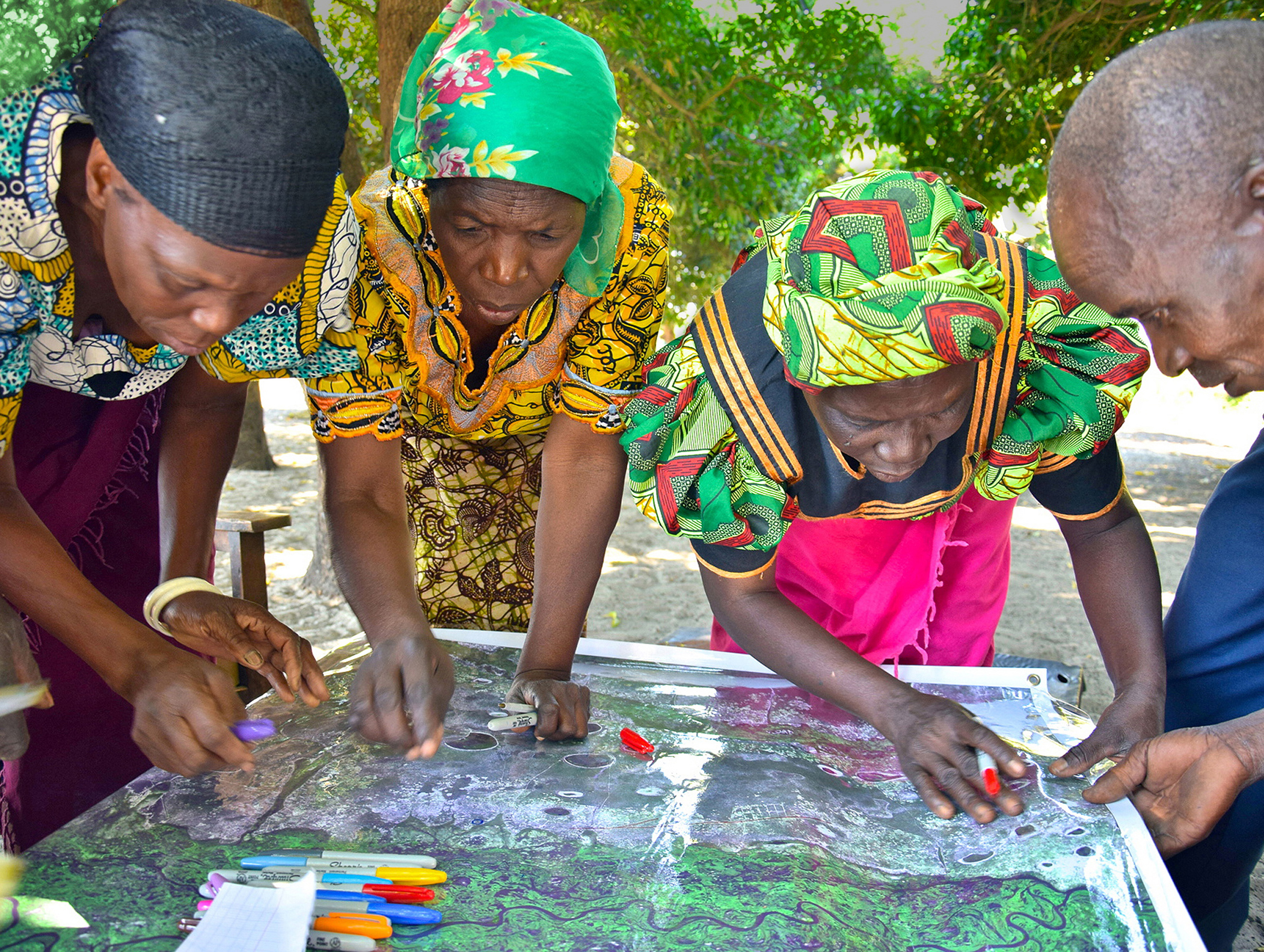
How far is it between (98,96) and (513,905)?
1152 mm

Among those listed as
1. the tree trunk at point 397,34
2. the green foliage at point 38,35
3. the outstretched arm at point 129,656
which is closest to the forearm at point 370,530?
the outstretched arm at point 129,656

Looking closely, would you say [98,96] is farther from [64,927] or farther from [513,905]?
[513,905]

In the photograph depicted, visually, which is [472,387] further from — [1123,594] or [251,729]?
[1123,594]

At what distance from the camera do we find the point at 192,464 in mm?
1991

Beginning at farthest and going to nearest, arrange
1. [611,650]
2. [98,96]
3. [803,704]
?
[611,650], [803,704], [98,96]

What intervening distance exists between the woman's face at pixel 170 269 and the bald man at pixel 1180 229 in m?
1.08

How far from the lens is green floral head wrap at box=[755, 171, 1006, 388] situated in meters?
1.44

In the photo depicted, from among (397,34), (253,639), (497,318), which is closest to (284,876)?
(253,639)

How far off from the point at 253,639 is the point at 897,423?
115 centimetres

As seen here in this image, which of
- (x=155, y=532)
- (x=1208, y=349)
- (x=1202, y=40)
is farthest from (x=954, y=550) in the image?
(x=155, y=532)

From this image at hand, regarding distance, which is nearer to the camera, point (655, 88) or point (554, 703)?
point (554, 703)

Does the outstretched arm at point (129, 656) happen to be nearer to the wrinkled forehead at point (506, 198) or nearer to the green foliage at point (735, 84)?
the wrinkled forehead at point (506, 198)

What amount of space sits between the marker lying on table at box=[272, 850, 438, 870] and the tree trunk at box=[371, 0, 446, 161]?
10.1 ft

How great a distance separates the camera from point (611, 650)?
2.15 m
